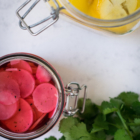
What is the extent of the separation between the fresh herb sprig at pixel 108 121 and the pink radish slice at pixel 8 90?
16cm

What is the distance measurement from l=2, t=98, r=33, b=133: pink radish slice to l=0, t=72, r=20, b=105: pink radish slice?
2 cm

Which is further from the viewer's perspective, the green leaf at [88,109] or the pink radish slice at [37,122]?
the green leaf at [88,109]

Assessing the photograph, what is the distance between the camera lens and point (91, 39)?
0.57 metres

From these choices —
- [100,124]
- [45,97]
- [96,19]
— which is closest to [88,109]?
[100,124]

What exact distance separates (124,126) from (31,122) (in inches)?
9.7

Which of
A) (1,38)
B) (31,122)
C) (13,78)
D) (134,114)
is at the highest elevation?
(1,38)

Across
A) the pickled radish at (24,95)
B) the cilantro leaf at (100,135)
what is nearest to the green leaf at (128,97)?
the cilantro leaf at (100,135)

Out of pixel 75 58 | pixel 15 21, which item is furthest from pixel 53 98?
pixel 15 21

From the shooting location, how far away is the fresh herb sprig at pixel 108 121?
1.56 feet

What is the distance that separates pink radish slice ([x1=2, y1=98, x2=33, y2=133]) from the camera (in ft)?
1.37

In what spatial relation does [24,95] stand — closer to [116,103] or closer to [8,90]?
[8,90]

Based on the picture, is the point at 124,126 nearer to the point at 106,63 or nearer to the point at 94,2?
the point at 106,63

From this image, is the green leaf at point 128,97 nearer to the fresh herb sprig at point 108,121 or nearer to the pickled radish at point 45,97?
the fresh herb sprig at point 108,121

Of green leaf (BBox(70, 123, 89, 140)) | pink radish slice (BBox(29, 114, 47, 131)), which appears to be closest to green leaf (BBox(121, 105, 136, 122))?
green leaf (BBox(70, 123, 89, 140))
